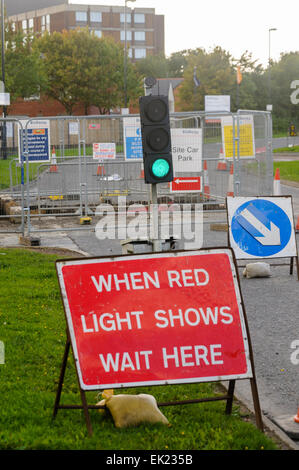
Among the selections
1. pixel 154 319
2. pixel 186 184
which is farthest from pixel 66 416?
pixel 186 184

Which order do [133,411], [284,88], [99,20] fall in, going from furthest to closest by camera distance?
[99,20] → [284,88] → [133,411]

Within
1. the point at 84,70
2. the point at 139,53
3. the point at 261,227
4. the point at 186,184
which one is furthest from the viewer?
the point at 139,53

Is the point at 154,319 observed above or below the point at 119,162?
below

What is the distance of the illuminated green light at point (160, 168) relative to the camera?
27.5 feet

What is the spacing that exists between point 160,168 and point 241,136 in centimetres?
790

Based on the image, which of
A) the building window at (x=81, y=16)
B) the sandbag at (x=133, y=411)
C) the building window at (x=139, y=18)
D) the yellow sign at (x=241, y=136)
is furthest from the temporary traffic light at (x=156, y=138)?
the building window at (x=139, y=18)

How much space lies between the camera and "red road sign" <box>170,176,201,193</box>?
15883 millimetres

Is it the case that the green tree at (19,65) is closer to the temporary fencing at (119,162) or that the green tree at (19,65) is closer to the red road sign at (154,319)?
the temporary fencing at (119,162)

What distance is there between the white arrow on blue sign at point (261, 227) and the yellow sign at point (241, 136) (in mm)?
5715

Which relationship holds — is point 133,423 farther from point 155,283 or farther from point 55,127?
point 55,127

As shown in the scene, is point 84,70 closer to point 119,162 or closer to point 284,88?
point 284,88

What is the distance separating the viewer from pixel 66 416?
4938 mm
